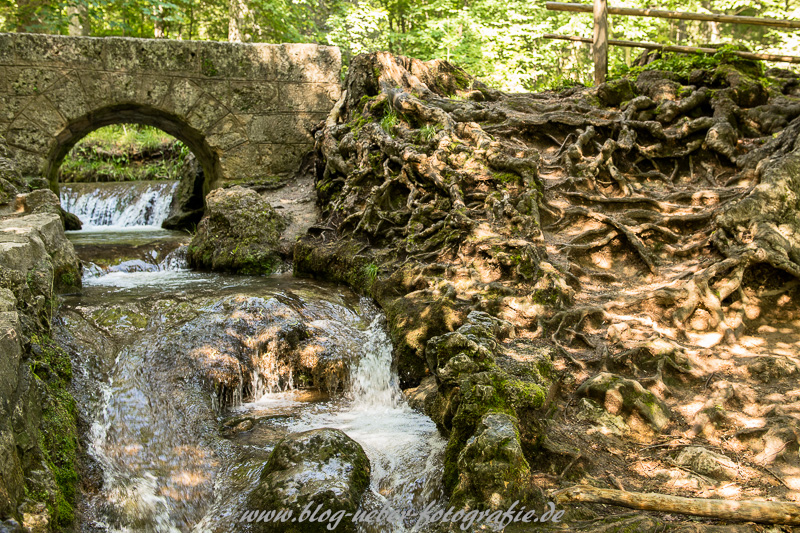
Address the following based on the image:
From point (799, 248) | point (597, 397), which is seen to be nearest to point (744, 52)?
point (799, 248)

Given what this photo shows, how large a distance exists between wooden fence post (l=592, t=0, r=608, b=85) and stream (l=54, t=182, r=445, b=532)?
6.10 meters

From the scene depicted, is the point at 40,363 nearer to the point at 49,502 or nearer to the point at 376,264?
the point at 49,502

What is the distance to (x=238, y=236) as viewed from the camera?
840 cm

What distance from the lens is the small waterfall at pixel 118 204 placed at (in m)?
12.9

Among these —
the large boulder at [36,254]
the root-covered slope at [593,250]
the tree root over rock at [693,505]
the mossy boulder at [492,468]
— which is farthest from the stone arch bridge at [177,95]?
the tree root over rock at [693,505]

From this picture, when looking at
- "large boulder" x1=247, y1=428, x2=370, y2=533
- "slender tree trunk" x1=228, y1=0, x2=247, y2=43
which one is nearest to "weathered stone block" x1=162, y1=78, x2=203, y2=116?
"slender tree trunk" x1=228, y1=0, x2=247, y2=43

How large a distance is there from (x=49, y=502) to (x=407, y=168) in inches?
214

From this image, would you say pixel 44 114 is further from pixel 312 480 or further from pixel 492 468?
pixel 492 468

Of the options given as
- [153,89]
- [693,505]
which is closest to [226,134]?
[153,89]

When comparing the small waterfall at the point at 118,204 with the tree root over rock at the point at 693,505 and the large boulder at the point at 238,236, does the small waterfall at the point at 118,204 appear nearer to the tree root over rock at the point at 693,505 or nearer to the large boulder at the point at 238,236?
the large boulder at the point at 238,236

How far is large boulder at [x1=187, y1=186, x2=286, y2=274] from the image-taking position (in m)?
8.20

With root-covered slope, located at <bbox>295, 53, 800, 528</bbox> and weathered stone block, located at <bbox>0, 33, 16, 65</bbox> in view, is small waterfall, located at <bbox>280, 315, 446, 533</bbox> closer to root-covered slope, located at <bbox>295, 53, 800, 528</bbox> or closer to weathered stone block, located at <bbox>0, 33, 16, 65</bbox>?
root-covered slope, located at <bbox>295, 53, 800, 528</bbox>

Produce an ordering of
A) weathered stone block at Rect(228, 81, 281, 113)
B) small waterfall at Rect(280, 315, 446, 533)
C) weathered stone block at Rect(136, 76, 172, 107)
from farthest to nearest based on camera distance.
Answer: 1. weathered stone block at Rect(228, 81, 281, 113)
2. weathered stone block at Rect(136, 76, 172, 107)
3. small waterfall at Rect(280, 315, 446, 533)

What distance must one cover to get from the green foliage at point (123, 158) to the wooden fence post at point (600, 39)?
9976mm
